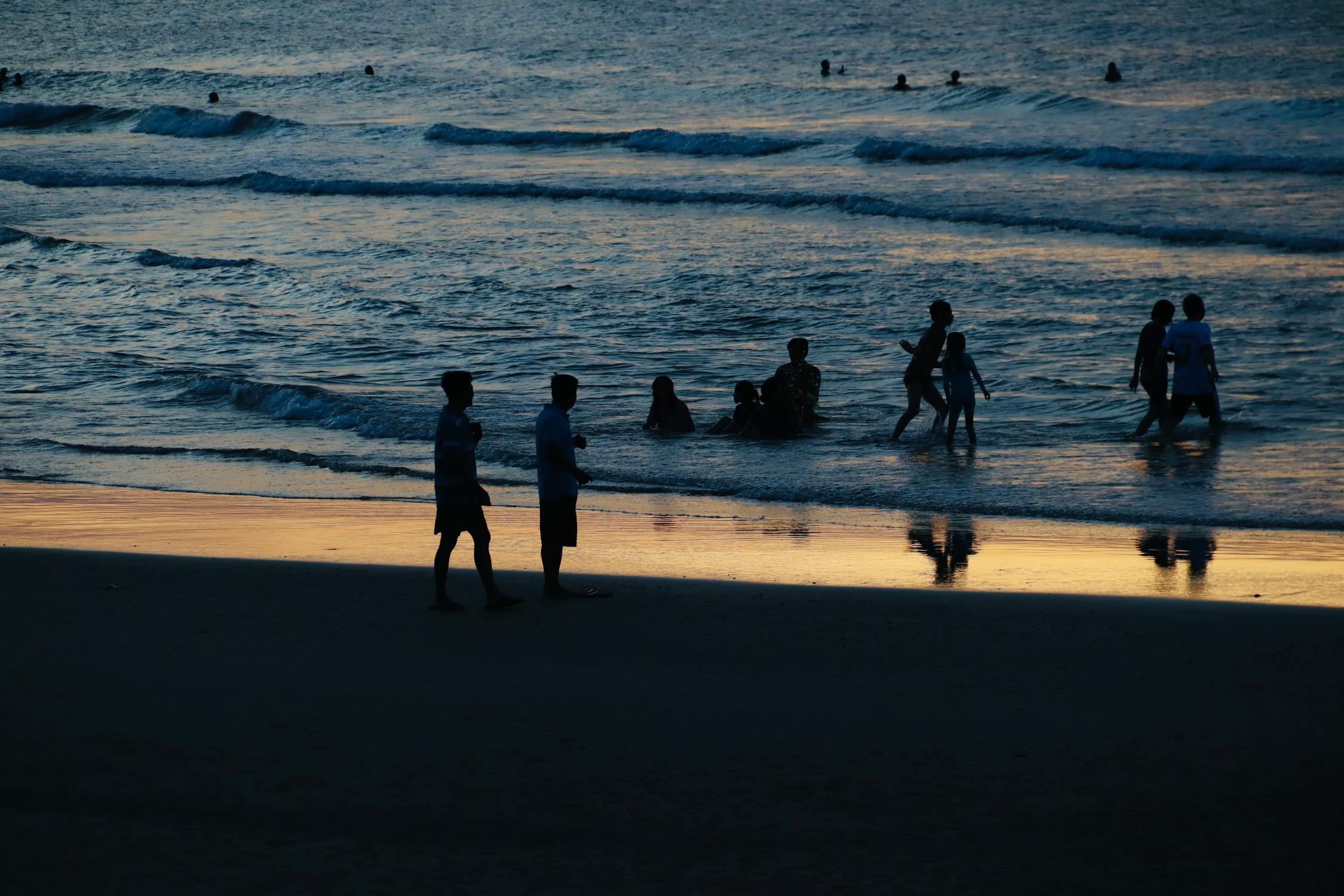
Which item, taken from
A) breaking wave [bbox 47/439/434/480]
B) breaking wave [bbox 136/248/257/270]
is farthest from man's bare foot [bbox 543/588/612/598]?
breaking wave [bbox 136/248/257/270]

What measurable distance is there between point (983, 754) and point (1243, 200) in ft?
83.3

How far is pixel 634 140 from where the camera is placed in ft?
132

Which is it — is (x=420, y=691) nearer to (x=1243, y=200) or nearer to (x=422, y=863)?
(x=422, y=863)

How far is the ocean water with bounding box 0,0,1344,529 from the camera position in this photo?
1296 centimetres

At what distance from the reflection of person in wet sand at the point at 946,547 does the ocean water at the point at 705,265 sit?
29.5 inches

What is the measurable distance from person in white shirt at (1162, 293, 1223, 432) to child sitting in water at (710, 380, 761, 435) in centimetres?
383

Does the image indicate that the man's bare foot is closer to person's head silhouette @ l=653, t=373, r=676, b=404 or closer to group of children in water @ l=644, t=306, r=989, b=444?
group of children in water @ l=644, t=306, r=989, b=444

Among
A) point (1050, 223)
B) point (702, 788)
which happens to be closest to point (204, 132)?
point (1050, 223)

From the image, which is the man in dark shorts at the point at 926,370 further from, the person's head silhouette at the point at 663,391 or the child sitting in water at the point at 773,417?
the person's head silhouette at the point at 663,391

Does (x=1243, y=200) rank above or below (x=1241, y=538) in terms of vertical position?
above

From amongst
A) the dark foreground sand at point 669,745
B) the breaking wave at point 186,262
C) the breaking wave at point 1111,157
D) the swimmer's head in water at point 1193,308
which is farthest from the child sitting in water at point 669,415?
the breaking wave at point 1111,157

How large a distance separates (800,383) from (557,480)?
6.98 m

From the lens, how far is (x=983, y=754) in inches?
208

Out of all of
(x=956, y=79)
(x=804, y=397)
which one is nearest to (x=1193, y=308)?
(x=804, y=397)
